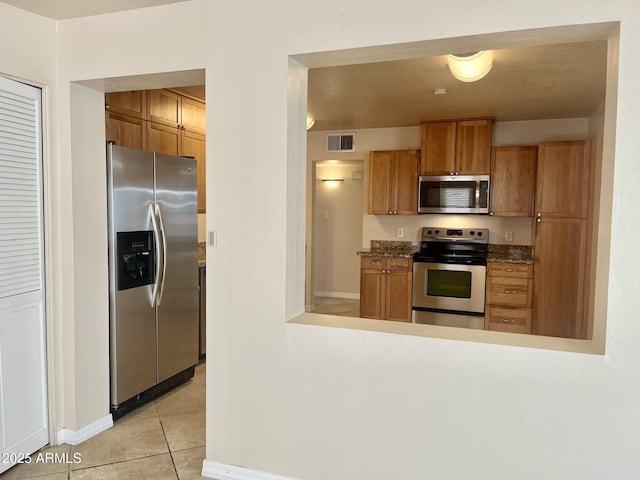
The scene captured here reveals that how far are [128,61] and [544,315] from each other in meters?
4.10

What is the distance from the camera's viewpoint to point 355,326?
2.12m

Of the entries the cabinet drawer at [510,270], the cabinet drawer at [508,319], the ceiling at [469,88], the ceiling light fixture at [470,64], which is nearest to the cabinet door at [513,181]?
the ceiling at [469,88]

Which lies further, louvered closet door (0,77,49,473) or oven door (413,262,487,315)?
oven door (413,262,487,315)

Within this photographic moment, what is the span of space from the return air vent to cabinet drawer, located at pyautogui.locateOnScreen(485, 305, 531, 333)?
8.27 ft

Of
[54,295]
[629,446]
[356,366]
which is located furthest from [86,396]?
[629,446]

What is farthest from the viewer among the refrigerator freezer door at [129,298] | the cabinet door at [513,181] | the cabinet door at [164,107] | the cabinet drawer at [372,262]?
the cabinet drawer at [372,262]

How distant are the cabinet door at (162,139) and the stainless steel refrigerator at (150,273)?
389 mm

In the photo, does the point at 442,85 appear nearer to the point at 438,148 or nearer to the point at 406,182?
the point at 438,148

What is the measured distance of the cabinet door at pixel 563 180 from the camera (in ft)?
13.5

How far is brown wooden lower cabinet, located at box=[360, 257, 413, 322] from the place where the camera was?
16.1ft

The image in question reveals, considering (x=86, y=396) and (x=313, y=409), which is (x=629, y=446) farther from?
(x=86, y=396)

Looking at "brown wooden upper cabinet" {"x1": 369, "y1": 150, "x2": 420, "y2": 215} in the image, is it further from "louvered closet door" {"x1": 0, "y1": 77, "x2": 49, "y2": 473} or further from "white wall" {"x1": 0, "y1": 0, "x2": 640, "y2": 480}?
"louvered closet door" {"x1": 0, "y1": 77, "x2": 49, "y2": 473}

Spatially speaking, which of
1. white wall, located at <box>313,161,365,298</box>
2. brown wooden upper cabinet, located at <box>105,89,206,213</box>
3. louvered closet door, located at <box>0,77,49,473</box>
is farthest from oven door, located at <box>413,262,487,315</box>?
louvered closet door, located at <box>0,77,49,473</box>

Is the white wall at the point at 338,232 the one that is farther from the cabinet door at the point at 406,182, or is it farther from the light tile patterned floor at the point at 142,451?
the light tile patterned floor at the point at 142,451
